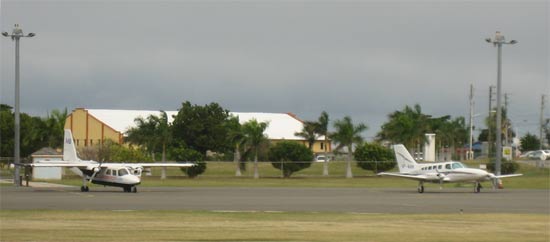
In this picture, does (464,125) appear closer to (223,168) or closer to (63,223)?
(223,168)

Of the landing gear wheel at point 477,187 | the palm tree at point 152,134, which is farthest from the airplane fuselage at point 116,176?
the palm tree at point 152,134

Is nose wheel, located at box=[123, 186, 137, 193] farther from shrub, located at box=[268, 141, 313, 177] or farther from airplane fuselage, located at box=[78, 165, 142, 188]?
shrub, located at box=[268, 141, 313, 177]

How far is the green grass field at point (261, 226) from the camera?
23391mm

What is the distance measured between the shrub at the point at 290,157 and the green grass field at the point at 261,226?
179 ft

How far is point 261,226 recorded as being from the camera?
27094mm

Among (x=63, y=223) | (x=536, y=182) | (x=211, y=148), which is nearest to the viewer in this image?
(x=63, y=223)

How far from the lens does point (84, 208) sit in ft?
117

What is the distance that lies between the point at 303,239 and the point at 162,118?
72899 mm

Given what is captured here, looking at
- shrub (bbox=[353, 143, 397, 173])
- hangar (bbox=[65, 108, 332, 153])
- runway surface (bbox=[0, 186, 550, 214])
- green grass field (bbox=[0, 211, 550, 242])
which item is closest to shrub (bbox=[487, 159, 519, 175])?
shrub (bbox=[353, 143, 397, 173])

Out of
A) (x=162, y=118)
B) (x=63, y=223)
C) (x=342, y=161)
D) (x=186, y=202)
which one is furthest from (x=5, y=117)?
(x=63, y=223)

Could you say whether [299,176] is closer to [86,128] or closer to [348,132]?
[348,132]

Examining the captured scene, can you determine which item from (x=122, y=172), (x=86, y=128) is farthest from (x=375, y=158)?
(x=86, y=128)

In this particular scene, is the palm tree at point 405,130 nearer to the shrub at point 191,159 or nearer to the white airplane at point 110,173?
the shrub at point 191,159

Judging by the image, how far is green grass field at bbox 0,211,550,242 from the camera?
2339 centimetres
